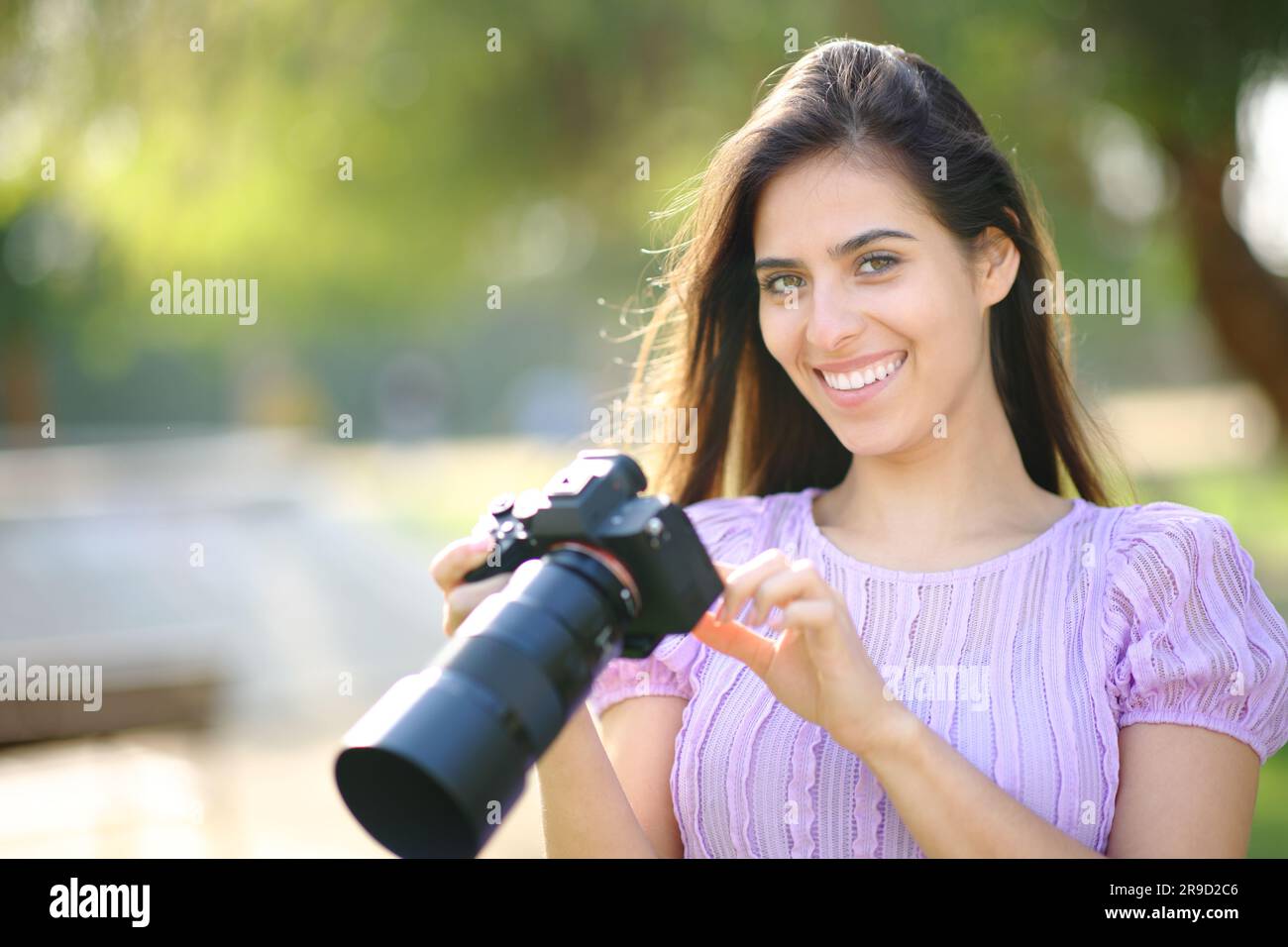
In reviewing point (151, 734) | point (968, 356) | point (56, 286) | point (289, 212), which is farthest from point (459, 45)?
point (56, 286)

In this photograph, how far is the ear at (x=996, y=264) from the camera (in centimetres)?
193

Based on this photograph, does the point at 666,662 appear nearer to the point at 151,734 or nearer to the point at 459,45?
the point at 151,734

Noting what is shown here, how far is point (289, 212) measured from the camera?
6758mm

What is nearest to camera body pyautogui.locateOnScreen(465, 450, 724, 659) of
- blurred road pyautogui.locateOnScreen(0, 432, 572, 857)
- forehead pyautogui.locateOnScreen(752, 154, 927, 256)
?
forehead pyautogui.locateOnScreen(752, 154, 927, 256)

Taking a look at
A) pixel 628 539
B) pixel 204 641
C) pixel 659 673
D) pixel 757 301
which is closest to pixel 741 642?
pixel 628 539

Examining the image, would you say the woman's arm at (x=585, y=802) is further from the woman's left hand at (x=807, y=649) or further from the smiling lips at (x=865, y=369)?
the smiling lips at (x=865, y=369)

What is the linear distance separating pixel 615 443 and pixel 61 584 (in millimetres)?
4182

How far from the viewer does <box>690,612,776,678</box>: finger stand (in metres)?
1.57

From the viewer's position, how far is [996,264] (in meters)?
1.96

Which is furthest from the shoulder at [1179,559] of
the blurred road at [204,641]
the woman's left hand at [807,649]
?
the blurred road at [204,641]

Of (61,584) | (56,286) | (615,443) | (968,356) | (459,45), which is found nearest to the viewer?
(968,356)

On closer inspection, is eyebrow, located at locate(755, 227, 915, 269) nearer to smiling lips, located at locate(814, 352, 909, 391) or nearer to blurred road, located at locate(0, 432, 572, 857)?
smiling lips, located at locate(814, 352, 909, 391)

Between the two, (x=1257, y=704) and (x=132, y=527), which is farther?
(x=132, y=527)

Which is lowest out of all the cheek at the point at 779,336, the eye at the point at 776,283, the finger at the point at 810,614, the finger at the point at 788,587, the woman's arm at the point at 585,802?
the woman's arm at the point at 585,802
